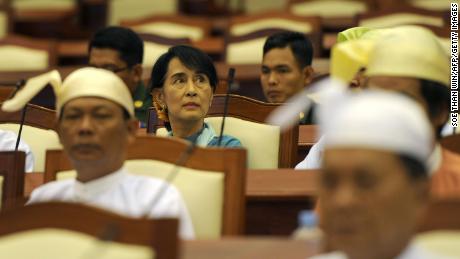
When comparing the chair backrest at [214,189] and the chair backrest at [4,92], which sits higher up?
the chair backrest at [4,92]

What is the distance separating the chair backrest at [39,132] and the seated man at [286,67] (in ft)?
2.81

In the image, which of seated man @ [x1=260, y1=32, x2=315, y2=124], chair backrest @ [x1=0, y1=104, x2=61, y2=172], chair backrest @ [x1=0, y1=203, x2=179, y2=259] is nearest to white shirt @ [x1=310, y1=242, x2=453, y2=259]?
chair backrest @ [x1=0, y1=203, x2=179, y2=259]

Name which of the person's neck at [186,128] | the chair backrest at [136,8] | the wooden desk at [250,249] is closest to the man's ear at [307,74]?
the person's neck at [186,128]

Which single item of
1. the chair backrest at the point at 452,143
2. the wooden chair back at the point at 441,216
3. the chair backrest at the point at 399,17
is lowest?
the wooden chair back at the point at 441,216

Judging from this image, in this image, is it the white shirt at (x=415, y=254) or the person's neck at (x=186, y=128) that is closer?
the white shirt at (x=415, y=254)

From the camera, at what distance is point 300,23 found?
5.79 metres

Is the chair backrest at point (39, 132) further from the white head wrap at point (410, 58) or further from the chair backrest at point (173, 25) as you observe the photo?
the chair backrest at point (173, 25)

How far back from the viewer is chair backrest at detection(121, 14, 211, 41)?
20.8ft

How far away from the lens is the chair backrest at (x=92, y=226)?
197 cm

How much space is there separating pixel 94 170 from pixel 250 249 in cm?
73

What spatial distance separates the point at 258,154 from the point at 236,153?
95 centimetres

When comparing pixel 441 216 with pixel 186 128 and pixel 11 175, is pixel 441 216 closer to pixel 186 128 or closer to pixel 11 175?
pixel 11 175

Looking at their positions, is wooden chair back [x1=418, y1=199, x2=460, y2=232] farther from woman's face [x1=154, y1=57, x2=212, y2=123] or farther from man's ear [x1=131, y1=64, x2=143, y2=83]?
man's ear [x1=131, y1=64, x2=143, y2=83]

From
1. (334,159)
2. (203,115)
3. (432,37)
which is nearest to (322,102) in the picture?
(334,159)
